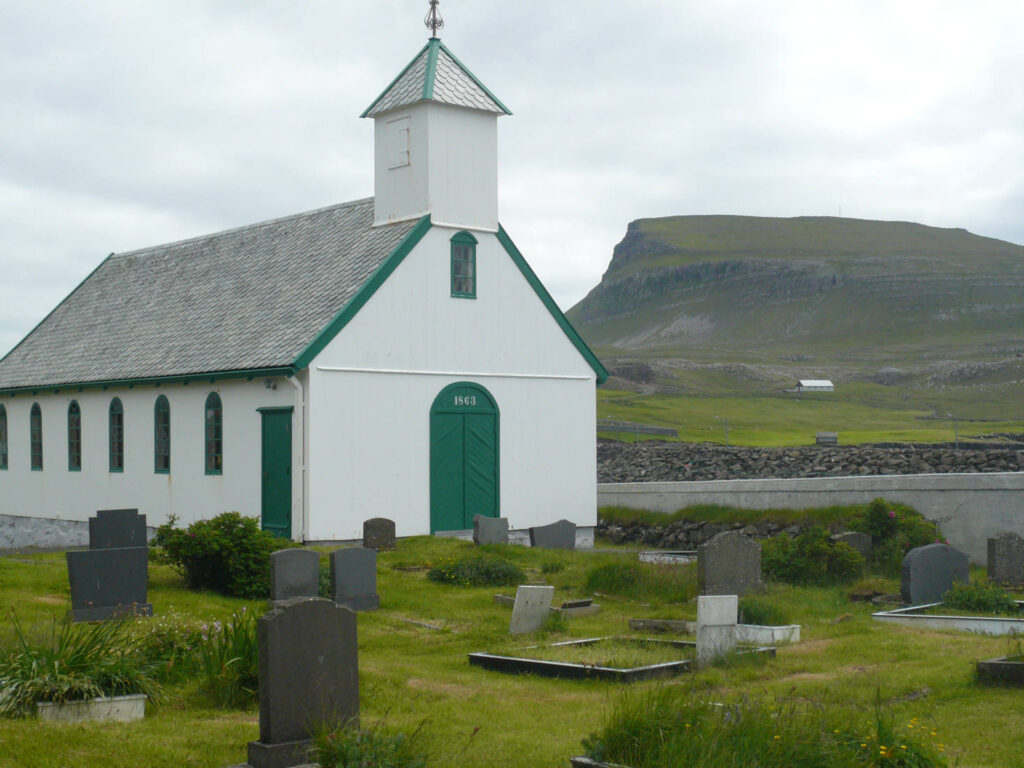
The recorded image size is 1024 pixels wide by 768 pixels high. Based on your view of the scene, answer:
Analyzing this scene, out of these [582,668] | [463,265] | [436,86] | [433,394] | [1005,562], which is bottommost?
[582,668]

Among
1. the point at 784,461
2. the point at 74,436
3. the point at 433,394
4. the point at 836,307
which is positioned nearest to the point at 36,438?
the point at 74,436

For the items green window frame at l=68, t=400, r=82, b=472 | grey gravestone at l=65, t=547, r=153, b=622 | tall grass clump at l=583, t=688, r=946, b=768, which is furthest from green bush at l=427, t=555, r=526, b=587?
green window frame at l=68, t=400, r=82, b=472

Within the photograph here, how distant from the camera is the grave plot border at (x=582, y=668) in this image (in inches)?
504

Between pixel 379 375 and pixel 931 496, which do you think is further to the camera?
pixel 379 375

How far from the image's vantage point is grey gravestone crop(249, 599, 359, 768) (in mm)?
9492

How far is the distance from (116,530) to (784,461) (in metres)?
21.1

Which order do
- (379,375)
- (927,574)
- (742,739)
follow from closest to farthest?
(742,739) < (927,574) < (379,375)

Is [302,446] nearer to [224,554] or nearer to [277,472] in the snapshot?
[277,472]

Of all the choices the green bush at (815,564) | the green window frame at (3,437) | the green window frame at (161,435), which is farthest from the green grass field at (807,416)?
the green bush at (815,564)

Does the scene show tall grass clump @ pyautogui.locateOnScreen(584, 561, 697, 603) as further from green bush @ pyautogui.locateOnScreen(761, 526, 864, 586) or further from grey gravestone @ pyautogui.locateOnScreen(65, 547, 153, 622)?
grey gravestone @ pyautogui.locateOnScreen(65, 547, 153, 622)

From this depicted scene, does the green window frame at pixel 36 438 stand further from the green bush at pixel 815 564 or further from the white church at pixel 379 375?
the green bush at pixel 815 564

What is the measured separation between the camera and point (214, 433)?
91.4 feet

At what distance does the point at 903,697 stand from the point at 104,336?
27.1 metres

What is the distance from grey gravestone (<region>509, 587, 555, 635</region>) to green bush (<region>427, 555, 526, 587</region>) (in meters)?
4.64
